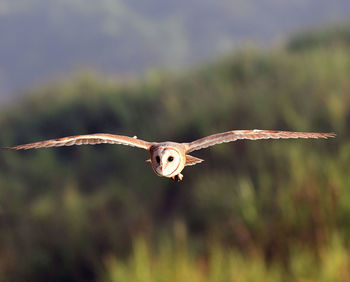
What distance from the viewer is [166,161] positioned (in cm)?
136

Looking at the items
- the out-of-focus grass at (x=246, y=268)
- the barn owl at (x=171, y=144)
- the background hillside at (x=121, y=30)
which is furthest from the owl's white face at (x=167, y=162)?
the background hillside at (x=121, y=30)

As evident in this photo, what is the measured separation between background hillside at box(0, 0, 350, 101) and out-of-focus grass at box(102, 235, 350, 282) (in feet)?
169

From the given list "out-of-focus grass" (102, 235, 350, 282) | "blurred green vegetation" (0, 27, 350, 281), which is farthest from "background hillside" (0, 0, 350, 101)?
"out-of-focus grass" (102, 235, 350, 282)

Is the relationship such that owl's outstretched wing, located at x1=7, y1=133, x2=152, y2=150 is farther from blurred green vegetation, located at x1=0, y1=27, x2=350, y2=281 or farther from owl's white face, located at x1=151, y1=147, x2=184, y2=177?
blurred green vegetation, located at x1=0, y1=27, x2=350, y2=281

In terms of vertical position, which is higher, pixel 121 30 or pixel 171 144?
pixel 121 30

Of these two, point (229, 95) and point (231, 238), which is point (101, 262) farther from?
point (229, 95)

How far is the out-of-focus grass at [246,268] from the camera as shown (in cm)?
557

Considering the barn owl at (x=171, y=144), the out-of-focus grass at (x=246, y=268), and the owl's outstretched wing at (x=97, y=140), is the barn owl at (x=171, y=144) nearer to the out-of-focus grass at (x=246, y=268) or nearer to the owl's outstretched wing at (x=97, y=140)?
the owl's outstretched wing at (x=97, y=140)

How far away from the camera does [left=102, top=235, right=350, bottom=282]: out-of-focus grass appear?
219 inches

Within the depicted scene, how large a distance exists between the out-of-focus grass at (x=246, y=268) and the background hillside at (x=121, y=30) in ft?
169

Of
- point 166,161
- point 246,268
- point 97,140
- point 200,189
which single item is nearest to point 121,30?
point 200,189

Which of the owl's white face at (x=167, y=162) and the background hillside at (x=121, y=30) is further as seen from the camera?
the background hillside at (x=121, y=30)

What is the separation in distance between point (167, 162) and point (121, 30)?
6271cm

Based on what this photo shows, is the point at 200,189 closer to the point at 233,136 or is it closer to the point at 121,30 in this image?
the point at 233,136
